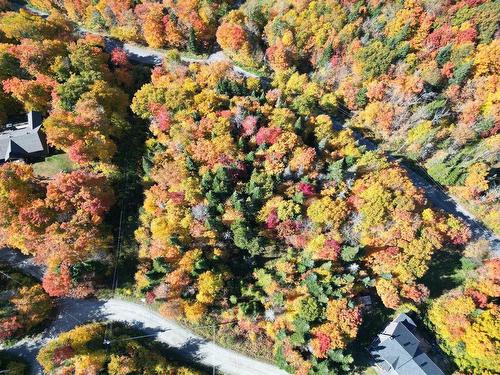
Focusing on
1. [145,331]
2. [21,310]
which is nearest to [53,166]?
[21,310]

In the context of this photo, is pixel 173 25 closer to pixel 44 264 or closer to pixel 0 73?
pixel 0 73

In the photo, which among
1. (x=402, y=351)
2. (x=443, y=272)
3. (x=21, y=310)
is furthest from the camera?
(x=443, y=272)

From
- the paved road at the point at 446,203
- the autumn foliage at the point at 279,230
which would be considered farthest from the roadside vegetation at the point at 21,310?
the paved road at the point at 446,203

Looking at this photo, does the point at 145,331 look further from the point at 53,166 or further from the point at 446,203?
the point at 446,203

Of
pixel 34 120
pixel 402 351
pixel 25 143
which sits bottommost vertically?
pixel 402 351

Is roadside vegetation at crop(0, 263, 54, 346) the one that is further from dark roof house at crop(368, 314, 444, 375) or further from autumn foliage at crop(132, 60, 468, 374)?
dark roof house at crop(368, 314, 444, 375)

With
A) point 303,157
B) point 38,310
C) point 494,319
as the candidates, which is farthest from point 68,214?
point 494,319

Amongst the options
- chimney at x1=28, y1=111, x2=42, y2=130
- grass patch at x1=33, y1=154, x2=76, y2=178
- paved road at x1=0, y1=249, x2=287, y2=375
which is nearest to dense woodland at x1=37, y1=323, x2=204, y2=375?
paved road at x1=0, y1=249, x2=287, y2=375
